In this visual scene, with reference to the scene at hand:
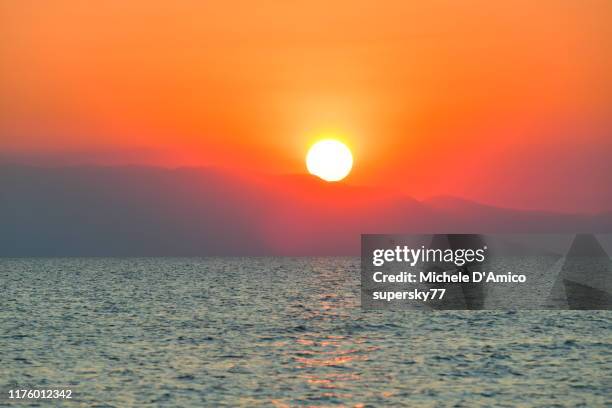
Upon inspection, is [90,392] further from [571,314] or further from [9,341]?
[571,314]

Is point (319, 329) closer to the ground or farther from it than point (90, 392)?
farther from it

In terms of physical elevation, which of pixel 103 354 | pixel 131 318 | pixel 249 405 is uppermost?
pixel 131 318

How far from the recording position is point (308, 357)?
57312 millimetres

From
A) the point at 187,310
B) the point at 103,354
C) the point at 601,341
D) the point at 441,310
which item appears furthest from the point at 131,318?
the point at 601,341

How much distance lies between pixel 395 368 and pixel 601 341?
76.9 feet

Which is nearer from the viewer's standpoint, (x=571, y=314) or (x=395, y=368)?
(x=395, y=368)

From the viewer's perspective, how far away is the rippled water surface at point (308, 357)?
44.8 metres

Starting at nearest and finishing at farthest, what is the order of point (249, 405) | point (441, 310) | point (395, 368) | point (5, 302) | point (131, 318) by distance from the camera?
point (249, 405), point (395, 368), point (131, 318), point (441, 310), point (5, 302)

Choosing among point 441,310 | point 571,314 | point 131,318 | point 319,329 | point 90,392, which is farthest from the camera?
point 441,310

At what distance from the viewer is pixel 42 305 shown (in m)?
108

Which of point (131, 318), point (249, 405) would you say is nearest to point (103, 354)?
point (249, 405)

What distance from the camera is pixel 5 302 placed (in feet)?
373

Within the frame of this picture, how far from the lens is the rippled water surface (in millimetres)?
44781

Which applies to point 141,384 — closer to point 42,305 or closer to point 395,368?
point 395,368
